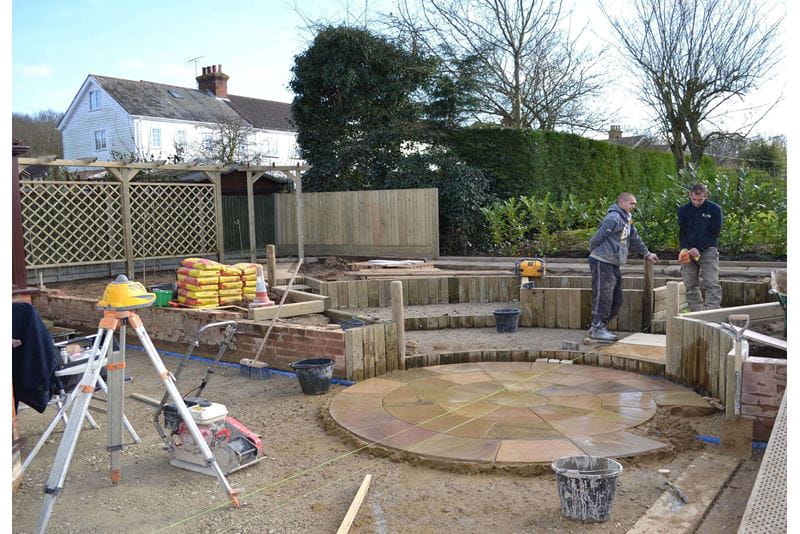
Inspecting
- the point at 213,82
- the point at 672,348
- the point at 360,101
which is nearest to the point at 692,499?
the point at 672,348

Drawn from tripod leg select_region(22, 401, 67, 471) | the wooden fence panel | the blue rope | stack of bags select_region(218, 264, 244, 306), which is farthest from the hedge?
tripod leg select_region(22, 401, 67, 471)

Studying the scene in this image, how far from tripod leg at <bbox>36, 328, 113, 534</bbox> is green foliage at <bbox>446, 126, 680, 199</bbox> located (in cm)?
1382

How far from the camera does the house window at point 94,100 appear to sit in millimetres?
29972

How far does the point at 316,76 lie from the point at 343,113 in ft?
4.11

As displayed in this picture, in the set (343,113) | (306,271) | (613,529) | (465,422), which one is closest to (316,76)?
(343,113)

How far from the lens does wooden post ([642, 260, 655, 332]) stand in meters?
8.02

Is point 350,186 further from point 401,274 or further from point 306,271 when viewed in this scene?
point 401,274

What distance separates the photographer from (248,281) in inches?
369

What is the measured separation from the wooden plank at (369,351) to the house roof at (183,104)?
23770 millimetres

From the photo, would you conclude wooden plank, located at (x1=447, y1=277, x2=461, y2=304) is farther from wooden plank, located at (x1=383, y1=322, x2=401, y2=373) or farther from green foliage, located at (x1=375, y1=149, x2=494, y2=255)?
green foliage, located at (x1=375, y1=149, x2=494, y2=255)

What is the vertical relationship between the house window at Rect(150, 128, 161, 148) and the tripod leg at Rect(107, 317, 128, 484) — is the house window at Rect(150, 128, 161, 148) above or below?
above

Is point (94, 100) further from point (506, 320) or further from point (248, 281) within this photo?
point (506, 320)

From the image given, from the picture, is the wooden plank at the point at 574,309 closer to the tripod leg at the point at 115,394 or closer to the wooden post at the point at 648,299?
the wooden post at the point at 648,299

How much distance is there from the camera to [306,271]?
13.6 meters
